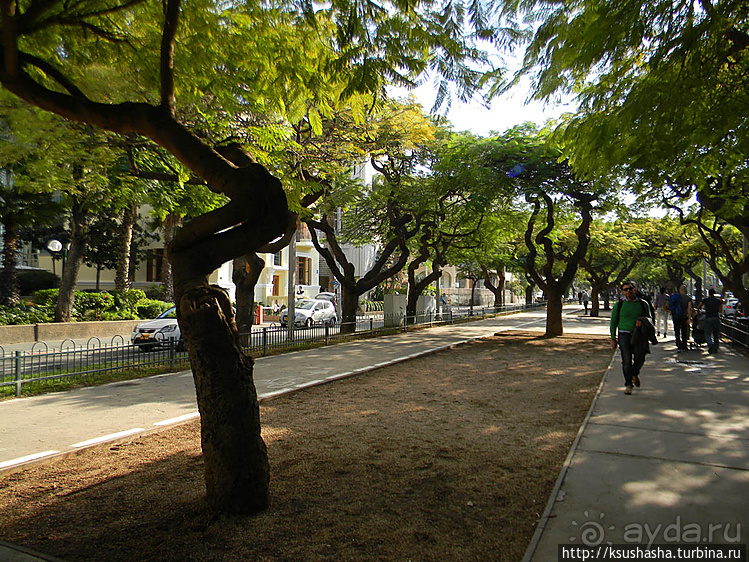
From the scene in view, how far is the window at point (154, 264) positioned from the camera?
3766cm

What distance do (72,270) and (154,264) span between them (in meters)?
16.7

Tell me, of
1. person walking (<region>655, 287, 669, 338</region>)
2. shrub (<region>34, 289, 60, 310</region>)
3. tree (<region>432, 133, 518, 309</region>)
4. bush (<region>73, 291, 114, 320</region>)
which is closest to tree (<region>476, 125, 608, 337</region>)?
tree (<region>432, 133, 518, 309</region>)

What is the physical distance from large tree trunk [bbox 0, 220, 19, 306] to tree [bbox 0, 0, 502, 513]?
2041cm

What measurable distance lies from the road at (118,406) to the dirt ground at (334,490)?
0.66 meters

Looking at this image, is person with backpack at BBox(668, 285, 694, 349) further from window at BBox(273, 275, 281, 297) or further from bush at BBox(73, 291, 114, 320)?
window at BBox(273, 275, 281, 297)

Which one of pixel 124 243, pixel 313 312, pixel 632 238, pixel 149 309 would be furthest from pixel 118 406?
pixel 632 238

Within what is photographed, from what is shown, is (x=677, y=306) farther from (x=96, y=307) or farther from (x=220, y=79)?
(x=96, y=307)

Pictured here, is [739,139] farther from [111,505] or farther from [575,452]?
[111,505]

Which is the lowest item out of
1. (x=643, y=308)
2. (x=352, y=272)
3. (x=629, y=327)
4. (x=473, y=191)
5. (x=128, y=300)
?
(x=629, y=327)

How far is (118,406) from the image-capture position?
321 inches

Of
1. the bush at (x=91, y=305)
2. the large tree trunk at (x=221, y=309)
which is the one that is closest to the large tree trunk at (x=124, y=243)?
the bush at (x=91, y=305)

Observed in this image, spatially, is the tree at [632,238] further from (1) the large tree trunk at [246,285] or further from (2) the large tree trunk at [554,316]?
(1) the large tree trunk at [246,285]

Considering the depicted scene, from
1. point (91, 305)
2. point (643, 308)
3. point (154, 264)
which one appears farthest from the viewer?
point (154, 264)

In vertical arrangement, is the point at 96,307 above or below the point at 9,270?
below
